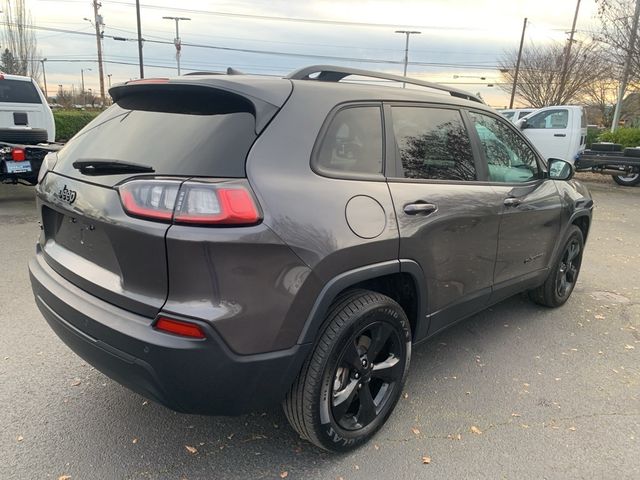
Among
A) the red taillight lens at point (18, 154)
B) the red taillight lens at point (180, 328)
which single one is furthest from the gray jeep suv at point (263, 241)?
the red taillight lens at point (18, 154)

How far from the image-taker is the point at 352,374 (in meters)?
2.49

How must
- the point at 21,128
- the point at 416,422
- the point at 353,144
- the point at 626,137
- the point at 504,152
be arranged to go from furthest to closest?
the point at 626,137 → the point at 21,128 → the point at 504,152 → the point at 416,422 → the point at 353,144

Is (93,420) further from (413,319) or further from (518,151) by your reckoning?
(518,151)

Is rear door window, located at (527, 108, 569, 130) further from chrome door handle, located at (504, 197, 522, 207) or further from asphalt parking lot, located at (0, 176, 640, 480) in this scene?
chrome door handle, located at (504, 197, 522, 207)

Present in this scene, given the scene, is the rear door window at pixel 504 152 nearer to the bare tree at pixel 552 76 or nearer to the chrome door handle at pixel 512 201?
the chrome door handle at pixel 512 201

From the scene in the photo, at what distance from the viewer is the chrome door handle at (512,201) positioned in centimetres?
328

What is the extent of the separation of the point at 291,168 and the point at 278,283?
48 centimetres

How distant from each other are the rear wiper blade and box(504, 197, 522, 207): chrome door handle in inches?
87.8

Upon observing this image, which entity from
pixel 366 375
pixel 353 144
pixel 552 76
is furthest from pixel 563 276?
pixel 552 76

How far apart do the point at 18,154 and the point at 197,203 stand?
6.58 meters

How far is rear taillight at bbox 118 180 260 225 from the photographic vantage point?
1.90m

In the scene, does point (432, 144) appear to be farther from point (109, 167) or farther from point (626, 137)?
point (626, 137)

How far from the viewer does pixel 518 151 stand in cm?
A: 371

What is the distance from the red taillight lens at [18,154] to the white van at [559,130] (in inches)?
459
